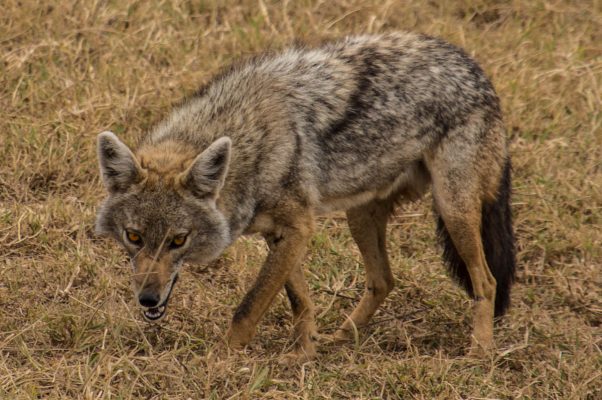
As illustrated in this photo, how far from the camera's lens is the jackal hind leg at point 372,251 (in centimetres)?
694

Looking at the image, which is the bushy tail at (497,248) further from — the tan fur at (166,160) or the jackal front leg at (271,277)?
the tan fur at (166,160)

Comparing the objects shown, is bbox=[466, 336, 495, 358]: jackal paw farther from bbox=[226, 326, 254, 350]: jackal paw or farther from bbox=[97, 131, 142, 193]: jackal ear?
bbox=[97, 131, 142, 193]: jackal ear

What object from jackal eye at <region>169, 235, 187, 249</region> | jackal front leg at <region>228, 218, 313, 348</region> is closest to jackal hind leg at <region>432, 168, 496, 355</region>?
jackal front leg at <region>228, 218, 313, 348</region>

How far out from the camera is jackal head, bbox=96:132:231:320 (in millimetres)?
5730

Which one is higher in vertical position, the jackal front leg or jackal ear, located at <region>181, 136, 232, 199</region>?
jackal ear, located at <region>181, 136, 232, 199</region>

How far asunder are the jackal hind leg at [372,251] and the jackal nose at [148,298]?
5.34ft

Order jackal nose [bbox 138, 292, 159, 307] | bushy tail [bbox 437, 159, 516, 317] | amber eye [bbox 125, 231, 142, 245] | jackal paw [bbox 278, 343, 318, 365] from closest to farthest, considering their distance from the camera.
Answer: jackal nose [bbox 138, 292, 159, 307] < amber eye [bbox 125, 231, 142, 245] < jackal paw [bbox 278, 343, 318, 365] < bushy tail [bbox 437, 159, 516, 317]

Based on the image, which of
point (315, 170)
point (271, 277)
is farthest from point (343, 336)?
point (315, 170)

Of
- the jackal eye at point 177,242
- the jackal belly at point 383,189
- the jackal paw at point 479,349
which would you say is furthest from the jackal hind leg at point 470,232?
the jackal eye at point 177,242

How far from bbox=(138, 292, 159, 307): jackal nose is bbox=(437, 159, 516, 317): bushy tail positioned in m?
2.02

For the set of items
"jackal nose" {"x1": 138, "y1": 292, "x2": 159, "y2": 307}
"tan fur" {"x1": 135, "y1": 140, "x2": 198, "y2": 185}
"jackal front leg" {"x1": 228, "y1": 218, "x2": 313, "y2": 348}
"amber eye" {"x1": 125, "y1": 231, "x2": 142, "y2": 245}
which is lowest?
"jackal front leg" {"x1": 228, "y1": 218, "x2": 313, "y2": 348}

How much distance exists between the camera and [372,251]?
23.1 ft

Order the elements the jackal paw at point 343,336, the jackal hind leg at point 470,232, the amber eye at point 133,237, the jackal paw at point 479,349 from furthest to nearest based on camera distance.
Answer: the jackal paw at point 343,336 < the jackal hind leg at point 470,232 < the jackal paw at point 479,349 < the amber eye at point 133,237

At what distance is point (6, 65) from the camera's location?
8.80 metres
